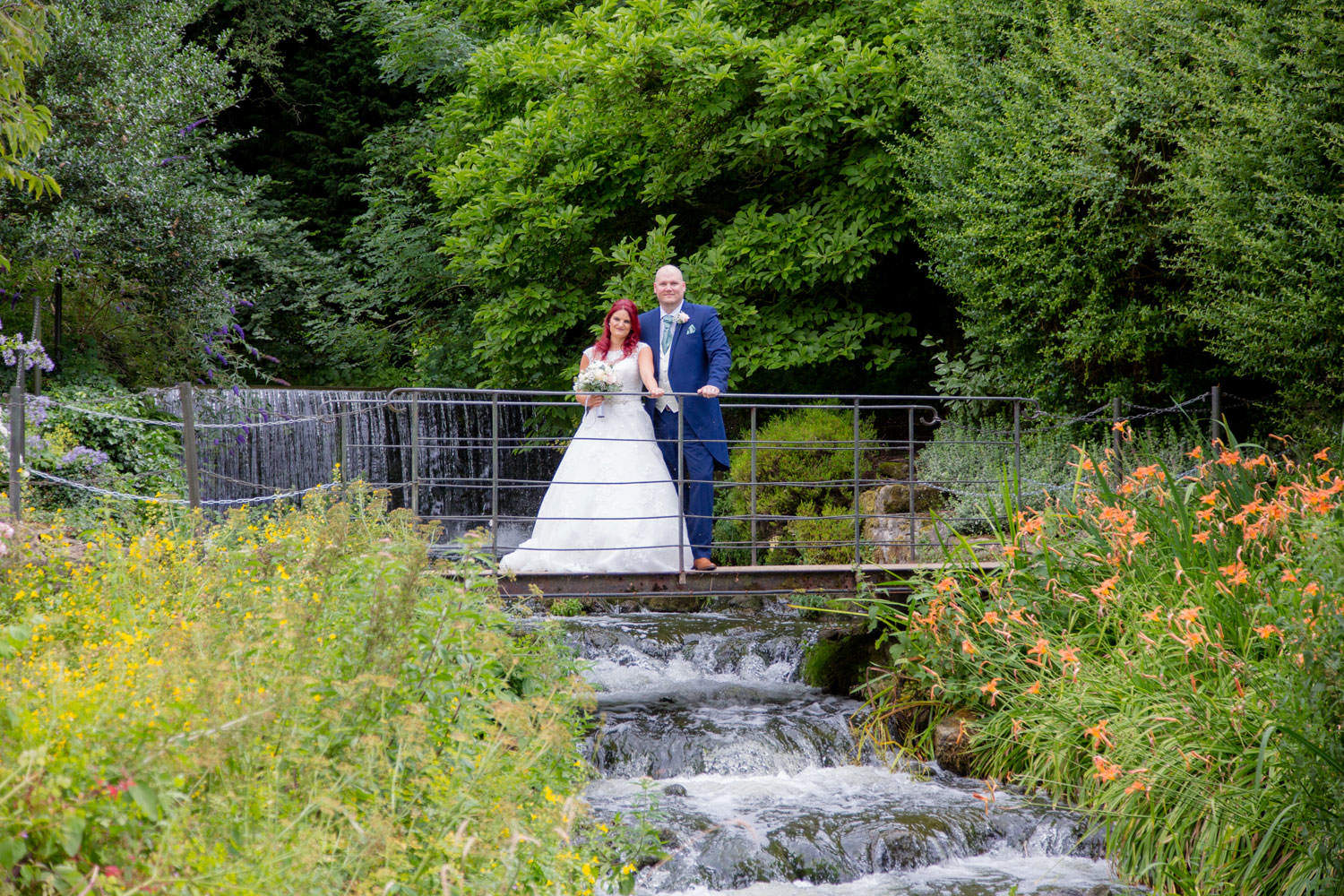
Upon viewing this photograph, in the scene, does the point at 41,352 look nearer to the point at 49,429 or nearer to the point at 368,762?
the point at 49,429

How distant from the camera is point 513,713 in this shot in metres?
3.18

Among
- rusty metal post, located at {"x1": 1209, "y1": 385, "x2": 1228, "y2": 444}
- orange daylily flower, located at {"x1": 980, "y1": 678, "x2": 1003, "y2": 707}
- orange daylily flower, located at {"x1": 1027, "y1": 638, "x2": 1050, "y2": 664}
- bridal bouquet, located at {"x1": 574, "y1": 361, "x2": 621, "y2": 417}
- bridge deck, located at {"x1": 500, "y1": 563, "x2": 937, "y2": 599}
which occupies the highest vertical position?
bridal bouquet, located at {"x1": 574, "y1": 361, "x2": 621, "y2": 417}

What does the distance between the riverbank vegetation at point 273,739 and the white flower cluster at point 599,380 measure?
291cm

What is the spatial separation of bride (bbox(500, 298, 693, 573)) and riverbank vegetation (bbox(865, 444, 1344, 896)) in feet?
5.07

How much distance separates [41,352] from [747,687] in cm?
645

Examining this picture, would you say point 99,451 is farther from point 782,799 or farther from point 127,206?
point 782,799

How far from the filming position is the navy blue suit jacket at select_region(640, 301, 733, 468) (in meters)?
7.45

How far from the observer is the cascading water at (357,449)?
1204 centimetres

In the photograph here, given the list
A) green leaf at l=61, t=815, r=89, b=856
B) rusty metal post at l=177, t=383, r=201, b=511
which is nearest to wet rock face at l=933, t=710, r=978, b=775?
rusty metal post at l=177, t=383, r=201, b=511

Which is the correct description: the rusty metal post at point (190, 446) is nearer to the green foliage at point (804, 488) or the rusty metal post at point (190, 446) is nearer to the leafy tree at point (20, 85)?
the leafy tree at point (20, 85)

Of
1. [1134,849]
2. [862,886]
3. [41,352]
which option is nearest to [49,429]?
[41,352]

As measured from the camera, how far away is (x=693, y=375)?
7.62 meters

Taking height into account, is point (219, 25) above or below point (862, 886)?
above

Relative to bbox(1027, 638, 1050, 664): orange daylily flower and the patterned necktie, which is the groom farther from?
bbox(1027, 638, 1050, 664): orange daylily flower
